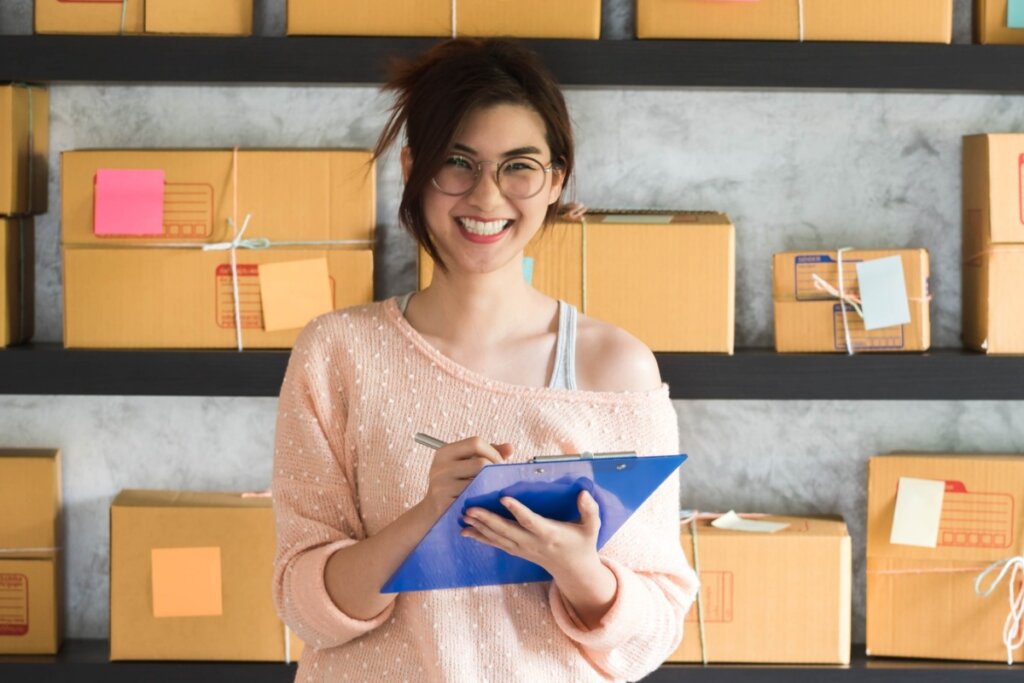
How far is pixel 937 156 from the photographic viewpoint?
214cm

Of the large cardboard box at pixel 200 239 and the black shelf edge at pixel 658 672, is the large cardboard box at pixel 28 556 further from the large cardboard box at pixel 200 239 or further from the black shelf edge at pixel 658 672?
the large cardboard box at pixel 200 239

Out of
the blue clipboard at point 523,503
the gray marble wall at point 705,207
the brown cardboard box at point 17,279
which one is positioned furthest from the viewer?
the gray marble wall at point 705,207

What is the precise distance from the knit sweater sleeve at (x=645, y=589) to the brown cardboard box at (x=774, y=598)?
652 mm

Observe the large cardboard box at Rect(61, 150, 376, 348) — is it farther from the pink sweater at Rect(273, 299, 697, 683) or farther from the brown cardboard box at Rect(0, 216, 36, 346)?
the pink sweater at Rect(273, 299, 697, 683)

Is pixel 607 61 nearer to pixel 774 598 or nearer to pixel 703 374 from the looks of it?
pixel 703 374

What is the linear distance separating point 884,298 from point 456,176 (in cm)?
97

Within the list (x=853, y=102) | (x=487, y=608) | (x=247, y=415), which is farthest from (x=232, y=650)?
(x=853, y=102)

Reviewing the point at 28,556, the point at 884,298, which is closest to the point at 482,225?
the point at 884,298

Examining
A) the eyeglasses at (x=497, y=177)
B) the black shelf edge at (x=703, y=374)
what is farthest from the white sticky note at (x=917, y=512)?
the eyeglasses at (x=497, y=177)

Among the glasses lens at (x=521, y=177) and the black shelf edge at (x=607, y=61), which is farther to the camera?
the black shelf edge at (x=607, y=61)

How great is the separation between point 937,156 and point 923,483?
585 millimetres

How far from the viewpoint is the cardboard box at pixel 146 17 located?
1882 millimetres

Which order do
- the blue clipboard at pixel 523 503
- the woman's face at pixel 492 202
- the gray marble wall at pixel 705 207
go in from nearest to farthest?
1. the blue clipboard at pixel 523 503
2. the woman's face at pixel 492 202
3. the gray marble wall at pixel 705 207

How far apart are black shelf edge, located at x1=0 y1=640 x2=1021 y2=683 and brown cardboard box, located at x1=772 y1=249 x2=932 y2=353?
19.8 inches
